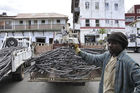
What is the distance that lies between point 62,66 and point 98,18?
2439 centimetres

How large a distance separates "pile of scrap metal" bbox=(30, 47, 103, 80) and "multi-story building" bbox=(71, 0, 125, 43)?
22.3 m

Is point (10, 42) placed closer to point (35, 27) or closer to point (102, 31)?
point (102, 31)

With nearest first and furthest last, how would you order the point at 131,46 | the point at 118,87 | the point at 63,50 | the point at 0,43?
the point at 118,87 → the point at 63,50 → the point at 0,43 → the point at 131,46

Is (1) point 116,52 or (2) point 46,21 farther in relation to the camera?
(2) point 46,21

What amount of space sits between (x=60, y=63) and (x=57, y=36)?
17.6 feet

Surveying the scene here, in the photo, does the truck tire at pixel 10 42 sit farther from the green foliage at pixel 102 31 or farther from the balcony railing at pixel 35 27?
the green foliage at pixel 102 31

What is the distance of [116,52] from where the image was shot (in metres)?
1.93

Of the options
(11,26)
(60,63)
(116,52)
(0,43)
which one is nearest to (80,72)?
(60,63)

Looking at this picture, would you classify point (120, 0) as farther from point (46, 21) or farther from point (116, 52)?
point (116, 52)

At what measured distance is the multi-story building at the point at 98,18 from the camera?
26.3 metres

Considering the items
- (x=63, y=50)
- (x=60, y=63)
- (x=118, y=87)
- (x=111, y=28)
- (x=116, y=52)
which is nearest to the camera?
(x=118, y=87)

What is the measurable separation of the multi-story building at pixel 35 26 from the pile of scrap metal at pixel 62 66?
22649 millimetres

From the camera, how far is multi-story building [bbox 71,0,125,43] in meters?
26.3

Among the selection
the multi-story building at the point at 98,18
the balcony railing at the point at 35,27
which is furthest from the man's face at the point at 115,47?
the balcony railing at the point at 35,27
